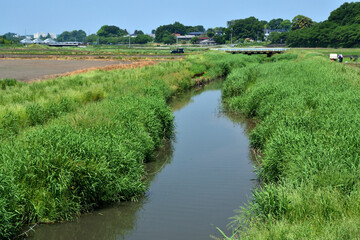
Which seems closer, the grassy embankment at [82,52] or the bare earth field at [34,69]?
the bare earth field at [34,69]

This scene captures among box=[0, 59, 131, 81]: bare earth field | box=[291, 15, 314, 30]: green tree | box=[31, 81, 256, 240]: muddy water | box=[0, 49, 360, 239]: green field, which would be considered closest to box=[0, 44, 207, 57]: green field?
box=[0, 59, 131, 81]: bare earth field

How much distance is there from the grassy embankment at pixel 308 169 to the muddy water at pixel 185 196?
2.65 feet

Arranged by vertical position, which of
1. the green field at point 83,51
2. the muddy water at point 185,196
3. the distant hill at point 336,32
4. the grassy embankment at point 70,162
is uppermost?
the distant hill at point 336,32

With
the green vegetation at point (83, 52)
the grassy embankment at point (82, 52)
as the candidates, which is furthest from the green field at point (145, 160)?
the grassy embankment at point (82, 52)

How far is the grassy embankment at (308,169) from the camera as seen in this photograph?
7.48 m

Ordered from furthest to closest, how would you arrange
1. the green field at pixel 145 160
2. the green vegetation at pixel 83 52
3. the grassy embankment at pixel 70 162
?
the green vegetation at pixel 83 52
the grassy embankment at pixel 70 162
the green field at pixel 145 160

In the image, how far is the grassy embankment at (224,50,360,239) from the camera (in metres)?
7.48

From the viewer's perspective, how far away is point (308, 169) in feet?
32.4

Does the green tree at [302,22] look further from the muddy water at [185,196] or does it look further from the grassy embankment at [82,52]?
the muddy water at [185,196]

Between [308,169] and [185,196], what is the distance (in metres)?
3.79

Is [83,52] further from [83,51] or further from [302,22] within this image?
[302,22]

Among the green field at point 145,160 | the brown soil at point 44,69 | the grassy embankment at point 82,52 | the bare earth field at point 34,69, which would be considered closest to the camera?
the green field at point 145,160

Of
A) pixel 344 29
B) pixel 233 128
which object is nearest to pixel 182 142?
pixel 233 128

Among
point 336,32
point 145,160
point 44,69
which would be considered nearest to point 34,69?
point 44,69
